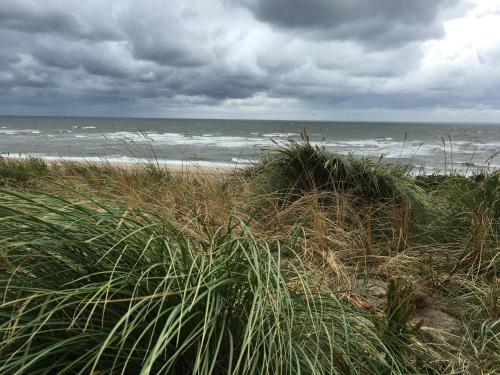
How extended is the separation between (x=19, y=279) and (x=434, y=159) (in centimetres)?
2879

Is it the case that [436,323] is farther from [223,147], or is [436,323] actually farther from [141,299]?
[223,147]

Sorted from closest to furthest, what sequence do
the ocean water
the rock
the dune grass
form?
1. the dune grass
2. the rock
3. the ocean water

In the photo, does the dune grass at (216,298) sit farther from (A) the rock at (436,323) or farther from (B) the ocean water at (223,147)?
(B) the ocean water at (223,147)

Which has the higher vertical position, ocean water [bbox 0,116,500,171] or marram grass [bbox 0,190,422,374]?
marram grass [bbox 0,190,422,374]

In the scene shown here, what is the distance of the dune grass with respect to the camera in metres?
1.52

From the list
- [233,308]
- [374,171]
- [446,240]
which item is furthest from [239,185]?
[233,308]

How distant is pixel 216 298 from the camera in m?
1.66

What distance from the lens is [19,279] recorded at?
1.67 meters

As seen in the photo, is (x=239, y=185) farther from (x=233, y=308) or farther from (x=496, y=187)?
(x=233, y=308)

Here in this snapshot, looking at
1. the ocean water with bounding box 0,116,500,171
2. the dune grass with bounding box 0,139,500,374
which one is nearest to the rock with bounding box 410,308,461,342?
the dune grass with bounding box 0,139,500,374

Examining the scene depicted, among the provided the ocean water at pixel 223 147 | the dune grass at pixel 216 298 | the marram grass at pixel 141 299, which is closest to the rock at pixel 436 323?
the dune grass at pixel 216 298

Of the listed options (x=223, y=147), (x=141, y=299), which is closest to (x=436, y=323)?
(x=141, y=299)

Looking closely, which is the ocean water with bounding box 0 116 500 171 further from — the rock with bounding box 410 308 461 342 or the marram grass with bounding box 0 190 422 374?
the marram grass with bounding box 0 190 422 374

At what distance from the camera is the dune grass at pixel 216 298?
152cm
